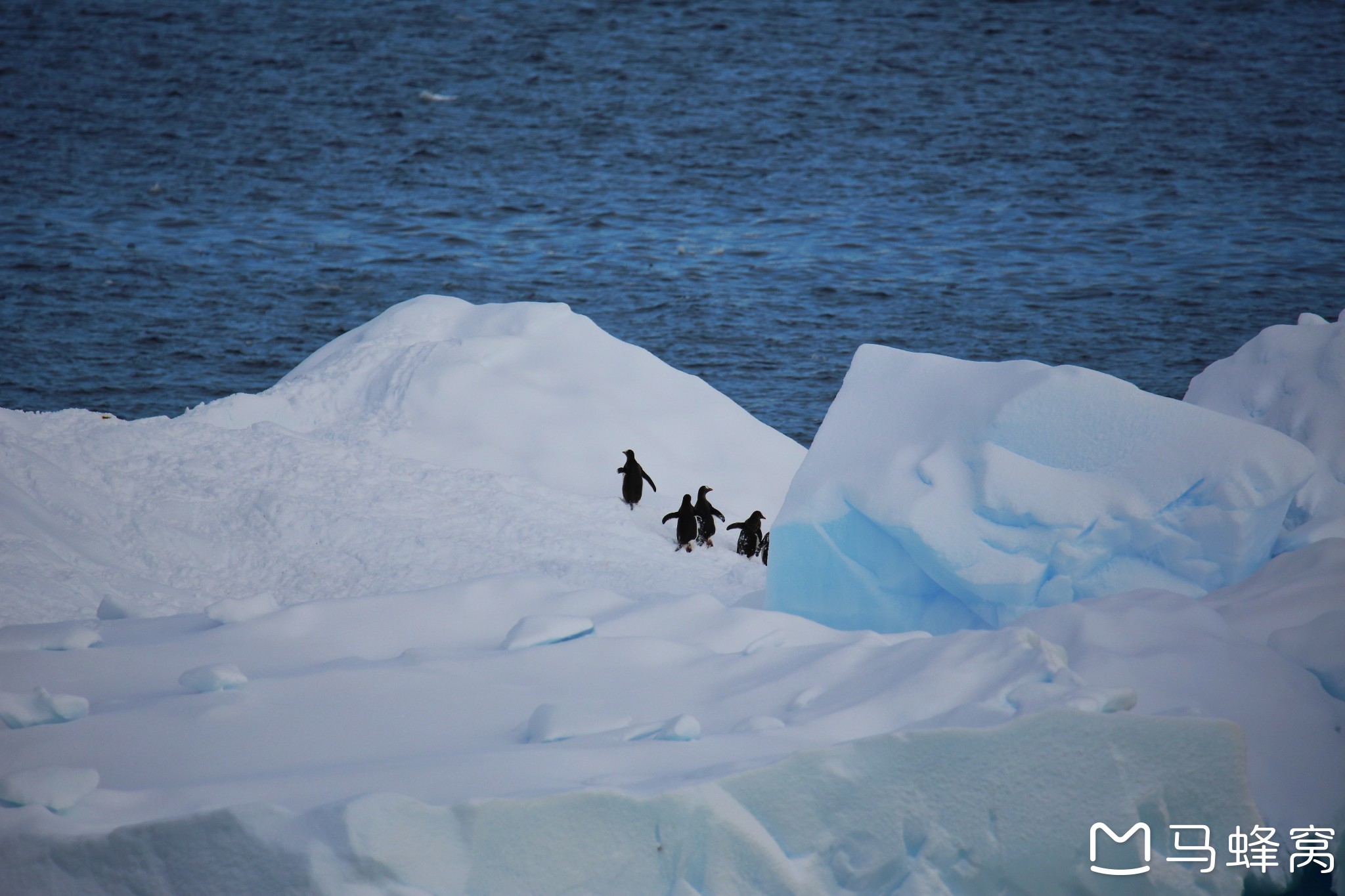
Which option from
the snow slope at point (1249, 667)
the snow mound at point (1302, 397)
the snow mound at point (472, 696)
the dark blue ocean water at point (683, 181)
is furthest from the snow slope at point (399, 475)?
the snow slope at point (1249, 667)

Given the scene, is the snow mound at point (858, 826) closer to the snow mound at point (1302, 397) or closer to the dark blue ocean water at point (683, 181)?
the snow mound at point (1302, 397)

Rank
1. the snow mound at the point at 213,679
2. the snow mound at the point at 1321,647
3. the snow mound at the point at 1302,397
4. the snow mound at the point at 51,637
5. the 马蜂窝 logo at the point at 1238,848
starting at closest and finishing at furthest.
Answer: the 马蜂窝 logo at the point at 1238,848 < the snow mound at the point at 213,679 < the snow mound at the point at 1321,647 < the snow mound at the point at 51,637 < the snow mound at the point at 1302,397

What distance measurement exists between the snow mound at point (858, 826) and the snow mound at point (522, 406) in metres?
8.48

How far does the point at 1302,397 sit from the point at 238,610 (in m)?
6.64

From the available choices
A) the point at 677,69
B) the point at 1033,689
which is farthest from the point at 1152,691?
the point at 677,69

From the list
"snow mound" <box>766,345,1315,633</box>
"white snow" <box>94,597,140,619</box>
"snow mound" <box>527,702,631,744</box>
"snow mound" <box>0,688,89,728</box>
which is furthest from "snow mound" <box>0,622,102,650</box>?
"snow mound" <box>766,345,1315,633</box>

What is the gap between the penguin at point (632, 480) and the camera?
1269 cm

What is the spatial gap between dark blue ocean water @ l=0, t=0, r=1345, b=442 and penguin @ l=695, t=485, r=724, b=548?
5.65 metres

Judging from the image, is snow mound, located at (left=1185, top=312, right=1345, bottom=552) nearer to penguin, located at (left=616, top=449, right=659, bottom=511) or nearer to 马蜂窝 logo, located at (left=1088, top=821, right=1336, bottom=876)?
马蜂窝 logo, located at (left=1088, top=821, right=1336, bottom=876)

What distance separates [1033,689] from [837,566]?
3.30 metres

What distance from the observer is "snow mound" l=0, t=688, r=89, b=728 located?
15.8ft

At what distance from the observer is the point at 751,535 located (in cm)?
1234

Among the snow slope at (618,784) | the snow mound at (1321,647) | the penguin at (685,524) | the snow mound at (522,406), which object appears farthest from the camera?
the snow mound at (522,406)

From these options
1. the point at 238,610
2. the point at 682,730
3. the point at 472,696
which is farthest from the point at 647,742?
the point at 238,610
